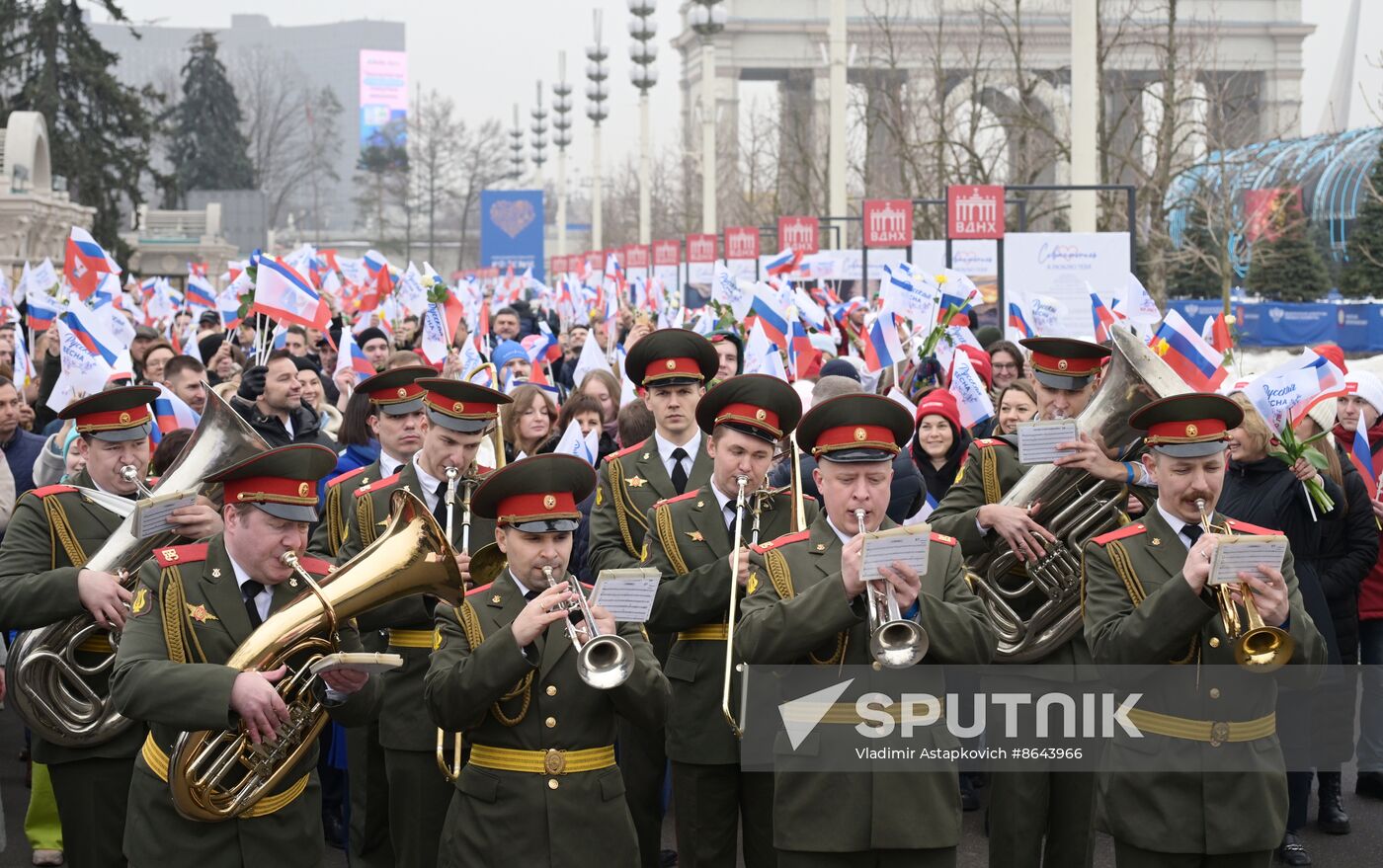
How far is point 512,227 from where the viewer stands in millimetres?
51438

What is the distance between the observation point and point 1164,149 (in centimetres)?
2606

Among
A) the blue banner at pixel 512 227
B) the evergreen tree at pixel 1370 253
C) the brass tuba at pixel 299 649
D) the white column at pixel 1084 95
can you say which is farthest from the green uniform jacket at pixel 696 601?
the blue banner at pixel 512 227

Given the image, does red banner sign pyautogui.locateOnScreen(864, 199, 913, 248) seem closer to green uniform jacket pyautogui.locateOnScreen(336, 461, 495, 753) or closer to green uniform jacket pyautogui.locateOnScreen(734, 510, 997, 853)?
green uniform jacket pyautogui.locateOnScreen(336, 461, 495, 753)

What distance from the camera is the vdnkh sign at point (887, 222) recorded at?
23.0m

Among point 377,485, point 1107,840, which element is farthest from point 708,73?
point 377,485

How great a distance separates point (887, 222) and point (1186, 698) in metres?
18.3

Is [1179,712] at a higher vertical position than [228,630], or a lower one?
lower

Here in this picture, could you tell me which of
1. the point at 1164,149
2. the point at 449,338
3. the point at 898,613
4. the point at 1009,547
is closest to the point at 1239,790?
the point at 898,613

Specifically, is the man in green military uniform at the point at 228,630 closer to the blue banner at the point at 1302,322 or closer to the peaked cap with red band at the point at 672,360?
the peaked cap with red band at the point at 672,360

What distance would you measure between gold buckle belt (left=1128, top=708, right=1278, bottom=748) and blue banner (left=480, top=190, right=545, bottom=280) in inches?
1814

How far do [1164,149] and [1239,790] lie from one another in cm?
2220

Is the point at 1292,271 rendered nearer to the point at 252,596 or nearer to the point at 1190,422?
the point at 1190,422

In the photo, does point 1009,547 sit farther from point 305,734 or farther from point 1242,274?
point 1242,274

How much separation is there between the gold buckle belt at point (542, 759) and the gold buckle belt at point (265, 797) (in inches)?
21.4
